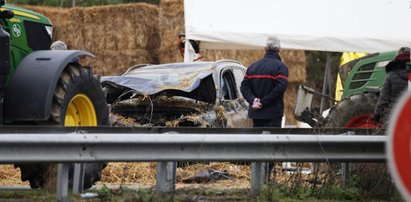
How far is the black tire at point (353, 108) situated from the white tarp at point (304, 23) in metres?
4.45

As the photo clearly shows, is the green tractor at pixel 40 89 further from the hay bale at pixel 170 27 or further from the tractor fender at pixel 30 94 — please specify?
the hay bale at pixel 170 27

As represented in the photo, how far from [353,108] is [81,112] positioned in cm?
398

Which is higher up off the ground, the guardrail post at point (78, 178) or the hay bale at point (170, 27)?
the hay bale at point (170, 27)

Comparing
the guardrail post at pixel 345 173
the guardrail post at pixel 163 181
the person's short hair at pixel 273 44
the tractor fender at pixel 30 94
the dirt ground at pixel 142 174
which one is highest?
the person's short hair at pixel 273 44

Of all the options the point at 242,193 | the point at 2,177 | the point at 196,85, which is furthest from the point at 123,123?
the point at 242,193

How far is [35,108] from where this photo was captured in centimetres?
848

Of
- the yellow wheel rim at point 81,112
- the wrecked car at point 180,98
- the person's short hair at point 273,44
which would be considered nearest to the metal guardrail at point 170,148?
the yellow wheel rim at point 81,112

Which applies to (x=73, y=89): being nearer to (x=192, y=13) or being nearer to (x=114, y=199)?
(x=114, y=199)

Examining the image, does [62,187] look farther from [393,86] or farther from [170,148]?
[393,86]

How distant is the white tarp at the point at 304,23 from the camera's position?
16453 millimetres

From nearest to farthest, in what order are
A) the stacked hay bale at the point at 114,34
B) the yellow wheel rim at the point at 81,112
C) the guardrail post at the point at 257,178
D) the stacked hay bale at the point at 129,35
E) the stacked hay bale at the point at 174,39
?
the guardrail post at the point at 257,178, the yellow wheel rim at the point at 81,112, the stacked hay bale at the point at 174,39, the stacked hay bale at the point at 129,35, the stacked hay bale at the point at 114,34

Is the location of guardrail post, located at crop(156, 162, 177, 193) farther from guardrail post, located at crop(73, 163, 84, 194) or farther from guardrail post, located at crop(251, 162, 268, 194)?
guardrail post, located at crop(251, 162, 268, 194)

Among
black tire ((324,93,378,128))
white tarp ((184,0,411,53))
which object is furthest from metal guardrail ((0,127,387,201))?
white tarp ((184,0,411,53))

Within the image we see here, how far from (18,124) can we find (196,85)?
4.91 metres
